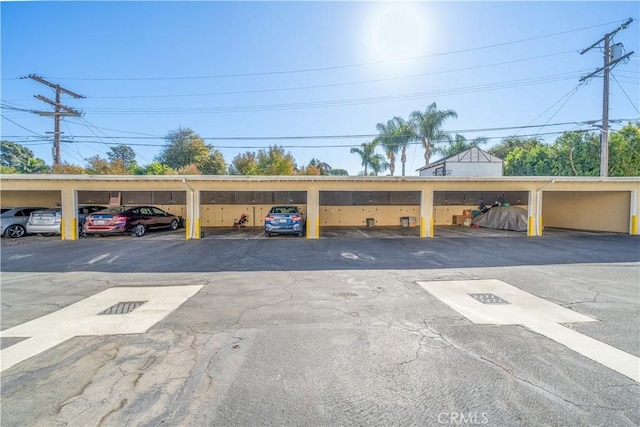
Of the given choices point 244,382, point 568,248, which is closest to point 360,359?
point 244,382

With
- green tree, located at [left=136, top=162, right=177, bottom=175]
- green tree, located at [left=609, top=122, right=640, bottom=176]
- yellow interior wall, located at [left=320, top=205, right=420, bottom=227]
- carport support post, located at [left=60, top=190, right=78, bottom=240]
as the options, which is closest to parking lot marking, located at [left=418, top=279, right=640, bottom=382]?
yellow interior wall, located at [left=320, top=205, right=420, bottom=227]

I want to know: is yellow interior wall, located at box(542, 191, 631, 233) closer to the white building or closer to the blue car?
the white building

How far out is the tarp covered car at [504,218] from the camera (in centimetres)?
1502

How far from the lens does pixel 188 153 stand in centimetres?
3475

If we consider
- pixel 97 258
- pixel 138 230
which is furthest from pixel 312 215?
pixel 138 230

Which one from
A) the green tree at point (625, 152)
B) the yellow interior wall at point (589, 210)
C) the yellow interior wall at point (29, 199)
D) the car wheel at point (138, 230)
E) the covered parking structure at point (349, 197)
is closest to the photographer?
the covered parking structure at point (349, 197)

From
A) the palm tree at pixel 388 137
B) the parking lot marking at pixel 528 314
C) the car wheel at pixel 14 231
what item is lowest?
the parking lot marking at pixel 528 314

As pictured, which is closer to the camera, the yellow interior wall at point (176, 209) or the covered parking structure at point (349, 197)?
the covered parking structure at point (349, 197)

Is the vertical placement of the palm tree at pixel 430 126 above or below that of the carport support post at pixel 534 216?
above

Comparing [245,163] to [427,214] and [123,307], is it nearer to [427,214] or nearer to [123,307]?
[427,214]

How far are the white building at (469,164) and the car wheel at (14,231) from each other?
1039 inches

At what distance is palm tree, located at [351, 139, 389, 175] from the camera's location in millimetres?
28031

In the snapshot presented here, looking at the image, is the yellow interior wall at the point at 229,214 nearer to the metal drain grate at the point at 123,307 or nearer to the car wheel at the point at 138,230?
the car wheel at the point at 138,230

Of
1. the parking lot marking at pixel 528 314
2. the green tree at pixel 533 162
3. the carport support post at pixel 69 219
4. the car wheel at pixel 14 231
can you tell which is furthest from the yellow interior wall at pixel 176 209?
the green tree at pixel 533 162
